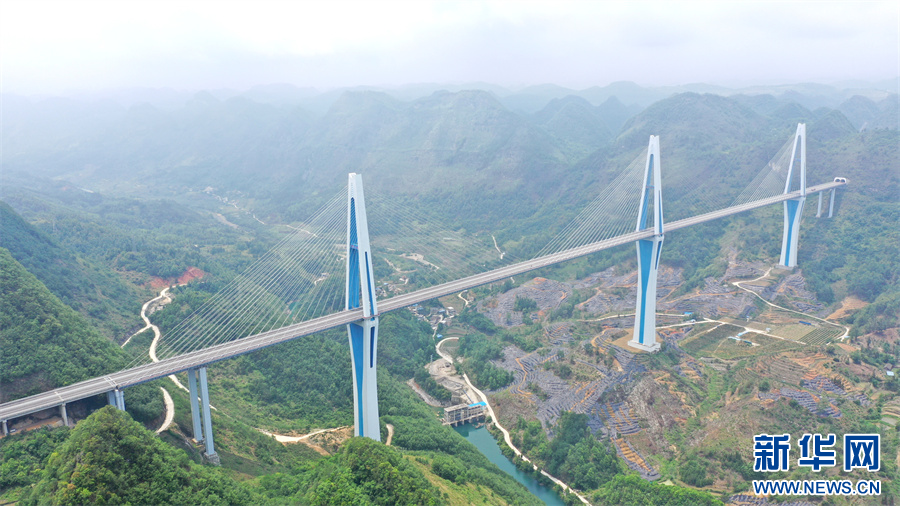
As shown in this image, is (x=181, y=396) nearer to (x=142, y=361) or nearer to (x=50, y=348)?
(x=142, y=361)

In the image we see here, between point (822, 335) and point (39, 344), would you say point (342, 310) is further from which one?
point (822, 335)

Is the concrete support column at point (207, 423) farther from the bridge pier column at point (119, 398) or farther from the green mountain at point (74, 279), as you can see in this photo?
the green mountain at point (74, 279)

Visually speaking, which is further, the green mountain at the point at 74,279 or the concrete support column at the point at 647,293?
the concrete support column at the point at 647,293

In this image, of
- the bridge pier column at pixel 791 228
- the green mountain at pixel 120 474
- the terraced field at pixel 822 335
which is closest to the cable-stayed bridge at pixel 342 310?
the green mountain at pixel 120 474

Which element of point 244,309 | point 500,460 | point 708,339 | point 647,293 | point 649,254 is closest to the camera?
point 244,309

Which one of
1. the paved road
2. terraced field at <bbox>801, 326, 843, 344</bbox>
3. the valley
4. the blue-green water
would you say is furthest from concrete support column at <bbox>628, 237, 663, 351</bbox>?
the blue-green water

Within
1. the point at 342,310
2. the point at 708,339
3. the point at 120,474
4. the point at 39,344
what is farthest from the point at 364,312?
the point at 708,339
